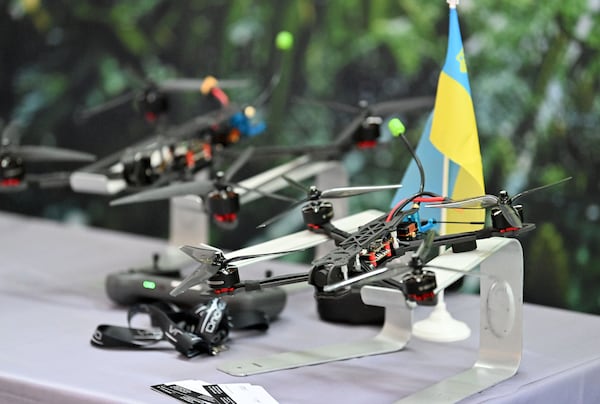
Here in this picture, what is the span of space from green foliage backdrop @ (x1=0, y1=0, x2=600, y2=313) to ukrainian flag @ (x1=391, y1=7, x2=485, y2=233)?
0.60 m

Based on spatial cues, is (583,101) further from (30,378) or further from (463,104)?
(30,378)

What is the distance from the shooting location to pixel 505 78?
2516 millimetres

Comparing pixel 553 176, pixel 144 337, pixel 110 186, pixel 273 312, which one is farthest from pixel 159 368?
pixel 553 176

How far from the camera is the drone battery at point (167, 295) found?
2.10 meters

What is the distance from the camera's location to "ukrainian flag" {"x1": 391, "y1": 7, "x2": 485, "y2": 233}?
1.90 meters

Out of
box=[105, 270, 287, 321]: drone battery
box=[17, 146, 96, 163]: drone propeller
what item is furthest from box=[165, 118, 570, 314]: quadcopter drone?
box=[17, 146, 96, 163]: drone propeller

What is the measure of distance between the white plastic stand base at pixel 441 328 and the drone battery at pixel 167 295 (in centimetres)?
29

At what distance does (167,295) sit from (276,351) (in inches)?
12.5

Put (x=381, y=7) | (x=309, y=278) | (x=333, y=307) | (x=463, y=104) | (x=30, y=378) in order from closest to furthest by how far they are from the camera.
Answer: (x=309, y=278) < (x=30, y=378) < (x=463, y=104) < (x=333, y=307) < (x=381, y=7)

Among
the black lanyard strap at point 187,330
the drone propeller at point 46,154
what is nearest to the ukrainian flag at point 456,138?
the black lanyard strap at point 187,330

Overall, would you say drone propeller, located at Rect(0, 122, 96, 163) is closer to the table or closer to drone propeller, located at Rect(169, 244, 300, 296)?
the table

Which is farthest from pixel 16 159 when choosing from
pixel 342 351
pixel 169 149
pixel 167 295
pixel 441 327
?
pixel 441 327

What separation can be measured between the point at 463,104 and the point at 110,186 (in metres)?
0.80

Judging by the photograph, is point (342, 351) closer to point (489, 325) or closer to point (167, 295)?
point (489, 325)
